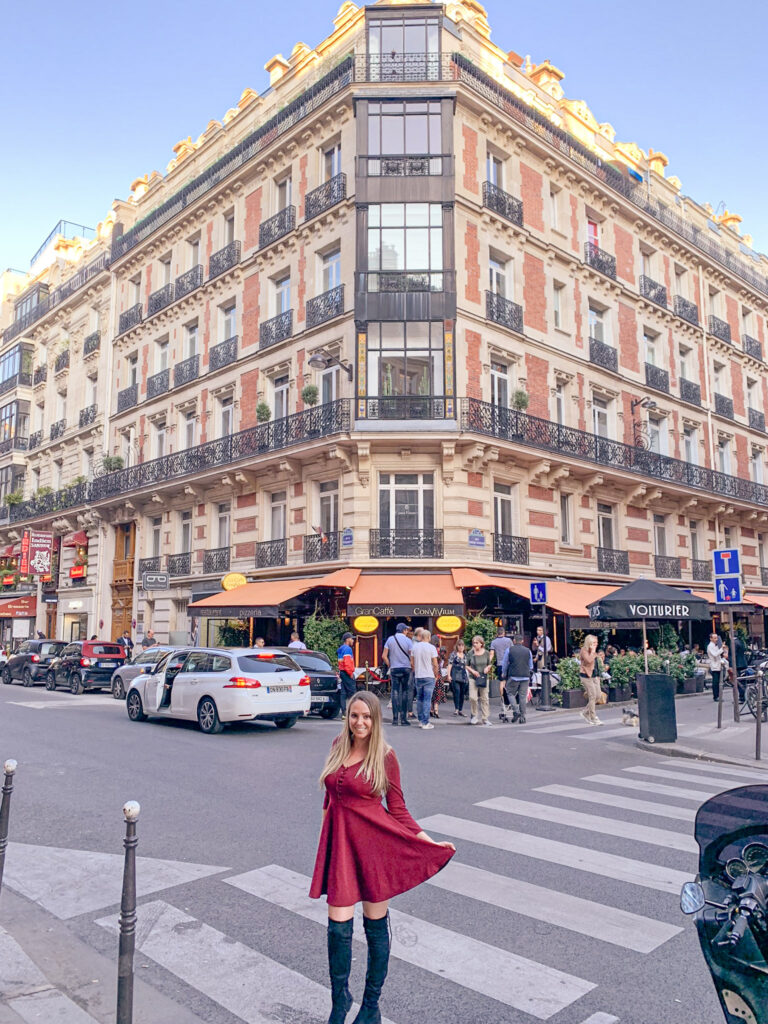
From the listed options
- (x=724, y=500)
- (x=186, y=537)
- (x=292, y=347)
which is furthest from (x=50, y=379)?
(x=724, y=500)

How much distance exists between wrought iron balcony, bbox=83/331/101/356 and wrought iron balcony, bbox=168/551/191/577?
484 inches

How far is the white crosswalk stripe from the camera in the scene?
12.1 feet

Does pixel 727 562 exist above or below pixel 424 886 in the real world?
above

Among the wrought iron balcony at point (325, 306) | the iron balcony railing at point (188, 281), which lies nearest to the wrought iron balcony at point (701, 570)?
the wrought iron balcony at point (325, 306)

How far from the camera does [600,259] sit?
88.4 ft

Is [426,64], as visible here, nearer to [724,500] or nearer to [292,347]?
[292,347]

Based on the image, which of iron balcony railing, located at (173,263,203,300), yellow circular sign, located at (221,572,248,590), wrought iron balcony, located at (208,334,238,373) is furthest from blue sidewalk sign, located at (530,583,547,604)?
iron balcony railing, located at (173,263,203,300)

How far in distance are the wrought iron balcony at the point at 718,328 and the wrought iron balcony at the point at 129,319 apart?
23.2 meters

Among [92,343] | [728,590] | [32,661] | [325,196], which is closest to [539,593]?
[728,590]

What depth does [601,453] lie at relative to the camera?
982 inches

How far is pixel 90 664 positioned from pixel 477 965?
20411mm

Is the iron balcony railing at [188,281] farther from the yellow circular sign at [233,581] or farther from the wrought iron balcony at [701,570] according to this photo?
the wrought iron balcony at [701,570]

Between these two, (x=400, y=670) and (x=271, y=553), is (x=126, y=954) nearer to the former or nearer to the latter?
(x=400, y=670)

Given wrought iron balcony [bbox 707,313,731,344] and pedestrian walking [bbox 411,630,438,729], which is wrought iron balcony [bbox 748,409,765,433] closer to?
wrought iron balcony [bbox 707,313,731,344]
